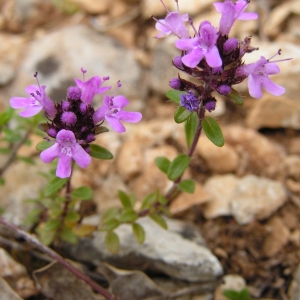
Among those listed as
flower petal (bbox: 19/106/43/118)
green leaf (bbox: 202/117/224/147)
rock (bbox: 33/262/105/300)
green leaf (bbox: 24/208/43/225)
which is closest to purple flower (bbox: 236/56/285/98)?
green leaf (bbox: 202/117/224/147)

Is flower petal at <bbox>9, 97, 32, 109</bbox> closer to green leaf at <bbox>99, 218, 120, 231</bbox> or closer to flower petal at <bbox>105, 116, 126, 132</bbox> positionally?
flower petal at <bbox>105, 116, 126, 132</bbox>

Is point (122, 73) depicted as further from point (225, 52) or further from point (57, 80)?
point (225, 52)

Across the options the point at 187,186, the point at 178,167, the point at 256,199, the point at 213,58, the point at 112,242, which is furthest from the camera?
the point at 256,199

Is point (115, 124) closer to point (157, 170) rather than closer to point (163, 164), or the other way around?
point (163, 164)

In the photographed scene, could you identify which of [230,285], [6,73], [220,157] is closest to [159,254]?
[230,285]

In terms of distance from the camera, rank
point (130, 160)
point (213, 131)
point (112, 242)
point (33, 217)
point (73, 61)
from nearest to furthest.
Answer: point (213, 131)
point (112, 242)
point (33, 217)
point (130, 160)
point (73, 61)

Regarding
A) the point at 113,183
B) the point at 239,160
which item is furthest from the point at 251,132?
the point at 113,183
